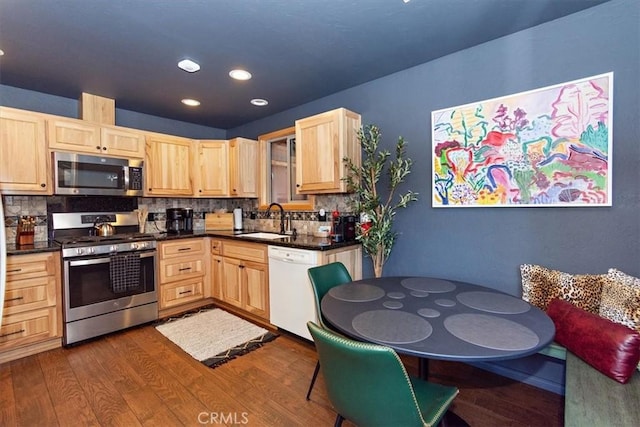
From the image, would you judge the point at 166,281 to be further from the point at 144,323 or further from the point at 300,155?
the point at 300,155

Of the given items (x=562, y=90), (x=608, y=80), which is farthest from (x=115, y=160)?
(x=608, y=80)

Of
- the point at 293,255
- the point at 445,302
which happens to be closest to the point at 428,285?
the point at 445,302

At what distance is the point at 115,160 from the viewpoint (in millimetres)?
3215

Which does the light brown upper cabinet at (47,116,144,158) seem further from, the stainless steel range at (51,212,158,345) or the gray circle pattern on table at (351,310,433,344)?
the gray circle pattern on table at (351,310,433,344)

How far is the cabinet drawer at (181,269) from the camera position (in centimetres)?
334

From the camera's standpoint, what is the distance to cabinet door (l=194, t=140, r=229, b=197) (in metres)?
3.94

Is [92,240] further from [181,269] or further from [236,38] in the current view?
[236,38]

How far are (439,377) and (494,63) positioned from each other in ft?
7.74

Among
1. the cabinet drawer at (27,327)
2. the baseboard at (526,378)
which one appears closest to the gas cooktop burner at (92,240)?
the cabinet drawer at (27,327)

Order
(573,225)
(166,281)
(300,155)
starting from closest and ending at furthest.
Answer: (573,225) < (300,155) < (166,281)

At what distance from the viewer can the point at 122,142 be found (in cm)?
328

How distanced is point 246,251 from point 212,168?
1.41 m

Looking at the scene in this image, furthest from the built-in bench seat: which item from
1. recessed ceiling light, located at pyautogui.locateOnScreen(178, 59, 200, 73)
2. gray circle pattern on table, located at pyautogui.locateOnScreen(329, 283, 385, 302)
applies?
recessed ceiling light, located at pyautogui.locateOnScreen(178, 59, 200, 73)

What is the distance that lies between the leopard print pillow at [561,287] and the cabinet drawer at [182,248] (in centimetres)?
329
